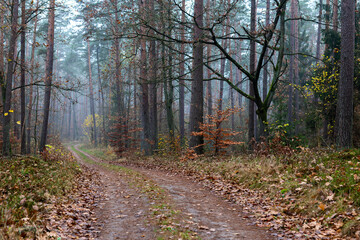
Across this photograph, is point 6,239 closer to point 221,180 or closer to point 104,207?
point 104,207

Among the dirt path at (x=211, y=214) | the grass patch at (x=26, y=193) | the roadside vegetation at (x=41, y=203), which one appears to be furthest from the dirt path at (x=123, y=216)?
the grass patch at (x=26, y=193)

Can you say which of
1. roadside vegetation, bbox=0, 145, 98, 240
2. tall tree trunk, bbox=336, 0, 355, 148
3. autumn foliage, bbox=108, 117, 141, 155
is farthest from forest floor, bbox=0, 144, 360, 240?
autumn foliage, bbox=108, 117, 141, 155

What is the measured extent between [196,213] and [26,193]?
405 centimetres

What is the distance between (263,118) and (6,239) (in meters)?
9.84

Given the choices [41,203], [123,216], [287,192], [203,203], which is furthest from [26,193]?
[287,192]

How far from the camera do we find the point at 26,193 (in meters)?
6.53

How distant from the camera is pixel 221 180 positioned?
369 inches

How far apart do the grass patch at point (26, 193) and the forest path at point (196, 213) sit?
1292 mm

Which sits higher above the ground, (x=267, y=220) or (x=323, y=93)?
(x=323, y=93)

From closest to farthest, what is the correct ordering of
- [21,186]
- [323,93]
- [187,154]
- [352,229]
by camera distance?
[352,229] → [21,186] → [187,154] → [323,93]

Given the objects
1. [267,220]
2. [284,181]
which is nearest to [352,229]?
[267,220]

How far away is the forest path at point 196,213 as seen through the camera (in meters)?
5.07

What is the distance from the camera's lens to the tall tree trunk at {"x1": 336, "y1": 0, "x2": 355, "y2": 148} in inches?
360

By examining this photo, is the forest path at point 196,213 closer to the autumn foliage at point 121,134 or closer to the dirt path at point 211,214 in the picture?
the dirt path at point 211,214
